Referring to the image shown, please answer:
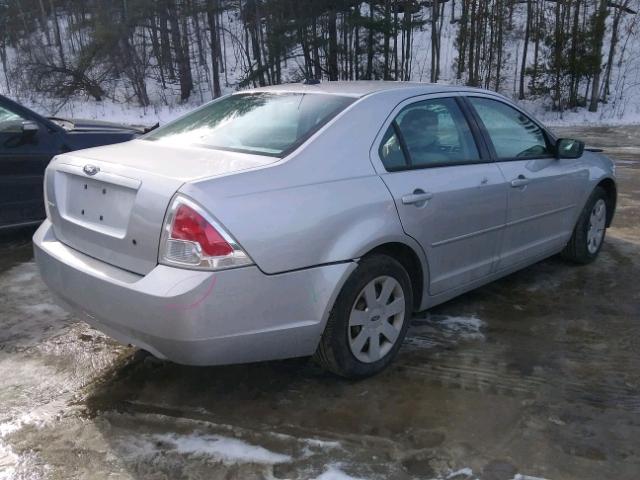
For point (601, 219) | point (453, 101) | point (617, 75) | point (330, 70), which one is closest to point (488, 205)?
point (453, 101)

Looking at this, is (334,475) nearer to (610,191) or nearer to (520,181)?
(520,181)

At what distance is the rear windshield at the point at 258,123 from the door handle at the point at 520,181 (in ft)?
4.38

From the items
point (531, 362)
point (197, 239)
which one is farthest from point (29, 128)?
point (531, 362)

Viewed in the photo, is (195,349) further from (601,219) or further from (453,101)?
(601,219)

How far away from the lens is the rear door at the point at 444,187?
3250mm

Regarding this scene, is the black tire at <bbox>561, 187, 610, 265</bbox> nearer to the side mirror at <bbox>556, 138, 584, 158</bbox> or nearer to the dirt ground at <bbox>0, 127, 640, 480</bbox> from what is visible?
the side mirror at <bbox>556, 138, 584, 158</bbox>

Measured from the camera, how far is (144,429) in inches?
109

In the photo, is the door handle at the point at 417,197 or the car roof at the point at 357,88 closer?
the door handle at the point at 417,197

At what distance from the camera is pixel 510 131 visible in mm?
4246

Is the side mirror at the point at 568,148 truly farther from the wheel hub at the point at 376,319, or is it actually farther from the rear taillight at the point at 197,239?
the rear taillight at the point at 197,239

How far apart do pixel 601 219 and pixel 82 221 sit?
4279mm

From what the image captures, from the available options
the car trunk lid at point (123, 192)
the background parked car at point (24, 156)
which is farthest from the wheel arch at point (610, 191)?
the background parked car at point (24, 156)

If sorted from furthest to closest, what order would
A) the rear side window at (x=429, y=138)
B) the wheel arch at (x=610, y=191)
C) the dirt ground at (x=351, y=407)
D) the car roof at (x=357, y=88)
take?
the wheel arch at (x=610, y=191)
the car roof at (x=357, y=88)
the rear side window at (x=429, y=138)
the dirt ground at (x=351, y=407)

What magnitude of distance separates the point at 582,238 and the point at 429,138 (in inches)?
84.7
